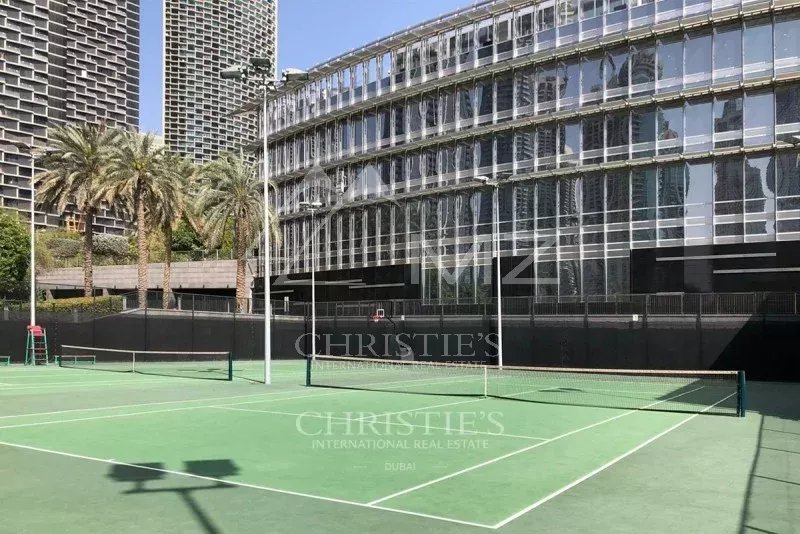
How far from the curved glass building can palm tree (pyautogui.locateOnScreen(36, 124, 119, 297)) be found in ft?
47.7

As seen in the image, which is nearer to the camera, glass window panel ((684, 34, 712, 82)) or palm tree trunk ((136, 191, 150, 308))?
glass window panel ((684, 34, 712, 82))

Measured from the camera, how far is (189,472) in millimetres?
10305

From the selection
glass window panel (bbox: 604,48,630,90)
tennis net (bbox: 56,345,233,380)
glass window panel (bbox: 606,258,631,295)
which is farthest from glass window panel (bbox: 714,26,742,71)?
tennis net (bbox: 56,345,233,380)

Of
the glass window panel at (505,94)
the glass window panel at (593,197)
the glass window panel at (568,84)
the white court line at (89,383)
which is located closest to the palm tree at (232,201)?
the glass window panel at (505,94)

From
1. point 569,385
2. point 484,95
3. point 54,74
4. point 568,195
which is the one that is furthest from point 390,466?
point 54,74

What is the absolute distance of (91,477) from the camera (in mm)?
9938

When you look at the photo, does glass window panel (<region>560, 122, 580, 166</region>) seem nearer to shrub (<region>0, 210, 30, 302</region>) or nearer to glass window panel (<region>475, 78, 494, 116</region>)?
glass window panel (<region>475, 78, 494, 116</region>)

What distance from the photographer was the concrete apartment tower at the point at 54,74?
490ft

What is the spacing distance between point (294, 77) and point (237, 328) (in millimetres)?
27080

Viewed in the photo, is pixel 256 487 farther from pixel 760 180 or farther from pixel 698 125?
pixel 698 125

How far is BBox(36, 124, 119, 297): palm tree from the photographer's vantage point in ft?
153

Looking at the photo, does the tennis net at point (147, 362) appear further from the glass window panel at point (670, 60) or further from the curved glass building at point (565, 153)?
A: the glass window panel at point (670, 60)

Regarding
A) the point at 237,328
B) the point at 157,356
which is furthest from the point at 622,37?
the point at 157,356

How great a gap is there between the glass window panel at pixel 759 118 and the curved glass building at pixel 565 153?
73 millimetres
